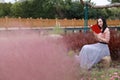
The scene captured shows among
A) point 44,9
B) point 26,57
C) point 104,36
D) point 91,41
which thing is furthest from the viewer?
point 44,9

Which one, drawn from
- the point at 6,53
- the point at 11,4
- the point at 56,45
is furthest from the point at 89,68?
the point at 11,4

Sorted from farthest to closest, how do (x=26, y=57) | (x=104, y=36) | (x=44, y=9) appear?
(x=44, y=9) < (x=104, y=36) < (x=26, y=57)

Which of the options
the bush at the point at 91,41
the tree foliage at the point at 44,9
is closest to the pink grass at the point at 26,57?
the bush at the point at 91,41

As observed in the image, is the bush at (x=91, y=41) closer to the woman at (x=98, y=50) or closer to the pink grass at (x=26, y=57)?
the woman at (x=98, y=50)

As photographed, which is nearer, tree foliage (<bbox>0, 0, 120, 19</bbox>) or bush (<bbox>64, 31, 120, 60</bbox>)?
bush (<bbox>64, 31, 120, 60</bbox>)

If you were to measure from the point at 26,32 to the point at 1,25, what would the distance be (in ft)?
48.7

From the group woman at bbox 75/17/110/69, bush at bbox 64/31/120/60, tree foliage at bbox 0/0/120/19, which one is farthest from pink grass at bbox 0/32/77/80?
tree foliage at bbox 0/0/120/19

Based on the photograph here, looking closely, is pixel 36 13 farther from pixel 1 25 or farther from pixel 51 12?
pixel 1 25

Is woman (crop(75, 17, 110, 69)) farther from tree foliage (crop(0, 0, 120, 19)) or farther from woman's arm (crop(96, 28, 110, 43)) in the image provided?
tree foliage (crop(0, 0, 120, 19))

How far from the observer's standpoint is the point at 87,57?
8391 millimetres

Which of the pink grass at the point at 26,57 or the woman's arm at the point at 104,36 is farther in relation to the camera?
the woman's arm at the point at 104,36

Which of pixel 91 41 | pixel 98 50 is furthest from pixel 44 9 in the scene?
pixel 98 50

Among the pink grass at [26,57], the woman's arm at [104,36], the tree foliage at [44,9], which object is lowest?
the tree foliage at [44,9]

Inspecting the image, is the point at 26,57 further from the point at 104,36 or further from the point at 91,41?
the point at 91,41
